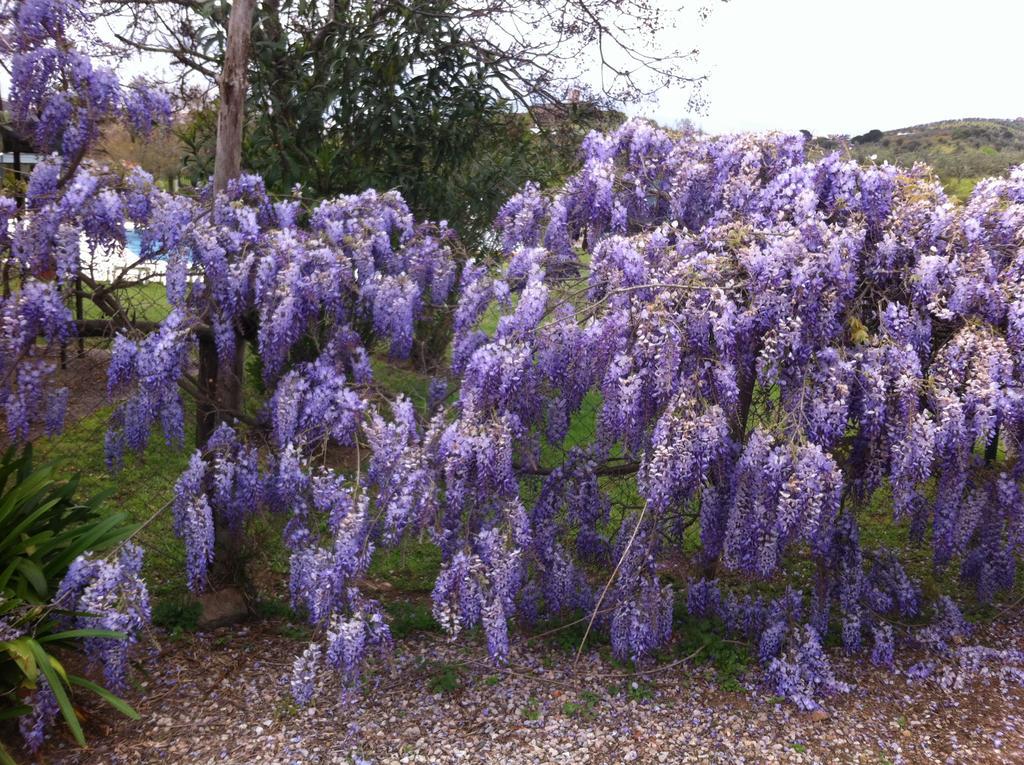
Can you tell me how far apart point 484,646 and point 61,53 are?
3430 millimetres

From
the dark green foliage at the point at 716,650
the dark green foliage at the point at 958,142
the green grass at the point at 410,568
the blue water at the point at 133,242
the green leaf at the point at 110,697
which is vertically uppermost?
the dark green foliage at the point at 958,142

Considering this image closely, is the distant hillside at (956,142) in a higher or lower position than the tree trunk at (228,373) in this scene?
higher

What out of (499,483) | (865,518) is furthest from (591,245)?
→ (865,518)

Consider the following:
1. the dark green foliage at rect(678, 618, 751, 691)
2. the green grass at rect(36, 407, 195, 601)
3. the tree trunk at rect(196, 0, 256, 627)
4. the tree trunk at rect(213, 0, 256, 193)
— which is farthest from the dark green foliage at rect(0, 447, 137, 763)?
the dark green foliage at rect(678, 618, 751, 691)

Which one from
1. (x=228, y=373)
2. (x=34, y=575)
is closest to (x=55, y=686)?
(x=34, y=575)

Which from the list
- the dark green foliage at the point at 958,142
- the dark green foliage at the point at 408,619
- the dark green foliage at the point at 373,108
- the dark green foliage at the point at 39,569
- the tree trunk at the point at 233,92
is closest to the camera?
the dark green foliage at the point at 39,569

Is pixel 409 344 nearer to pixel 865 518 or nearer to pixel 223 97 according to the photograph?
pixel 223 97

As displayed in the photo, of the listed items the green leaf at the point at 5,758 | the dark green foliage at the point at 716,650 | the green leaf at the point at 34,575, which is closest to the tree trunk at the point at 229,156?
the green leaf at the point at 34,575

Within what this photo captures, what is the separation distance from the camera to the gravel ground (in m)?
3.40

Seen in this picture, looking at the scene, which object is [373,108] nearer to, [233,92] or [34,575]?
[233,92]

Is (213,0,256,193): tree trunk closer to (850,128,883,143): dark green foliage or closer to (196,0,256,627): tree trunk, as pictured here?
(196,0,256,627): tree trunk

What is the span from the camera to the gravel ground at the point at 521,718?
340cm

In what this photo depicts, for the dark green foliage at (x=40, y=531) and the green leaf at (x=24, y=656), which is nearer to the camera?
the green leaf at (x=24, y=656)

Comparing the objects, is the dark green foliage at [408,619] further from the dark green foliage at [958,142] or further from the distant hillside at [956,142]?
the distant hillside at [956,142]
